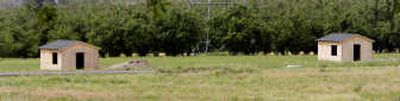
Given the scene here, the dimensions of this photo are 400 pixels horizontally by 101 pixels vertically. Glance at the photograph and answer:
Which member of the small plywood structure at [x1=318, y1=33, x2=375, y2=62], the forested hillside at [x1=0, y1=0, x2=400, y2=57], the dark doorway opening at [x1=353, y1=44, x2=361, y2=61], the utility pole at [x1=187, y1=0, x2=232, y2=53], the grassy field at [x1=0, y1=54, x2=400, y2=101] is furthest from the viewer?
the utility pole at [x1=187, y1=0, x2=232, y2=53]

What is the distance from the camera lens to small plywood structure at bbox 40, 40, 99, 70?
59812 millimetres

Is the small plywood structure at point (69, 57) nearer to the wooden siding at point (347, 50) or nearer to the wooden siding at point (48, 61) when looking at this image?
the wooden siding at point (48, 61)

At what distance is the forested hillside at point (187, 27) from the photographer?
9125 cm

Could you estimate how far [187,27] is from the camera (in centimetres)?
9488

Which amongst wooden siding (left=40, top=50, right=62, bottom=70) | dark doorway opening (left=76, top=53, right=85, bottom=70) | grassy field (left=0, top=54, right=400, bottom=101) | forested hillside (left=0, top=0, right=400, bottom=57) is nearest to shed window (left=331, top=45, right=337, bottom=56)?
grassy field (left=0, top=54, right=400, bottom=101)

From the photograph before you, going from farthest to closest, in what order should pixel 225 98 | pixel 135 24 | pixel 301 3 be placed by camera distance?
pixel 301 3, pixel 135 24, pixel 225 98

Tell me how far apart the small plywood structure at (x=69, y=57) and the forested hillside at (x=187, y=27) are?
89.4 ft

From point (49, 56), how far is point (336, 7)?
55.0 m

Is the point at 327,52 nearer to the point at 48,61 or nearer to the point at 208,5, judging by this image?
the point at 48,61

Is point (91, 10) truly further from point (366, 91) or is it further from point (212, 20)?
point (366, 91)

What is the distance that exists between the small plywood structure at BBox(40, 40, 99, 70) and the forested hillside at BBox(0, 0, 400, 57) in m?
27.2

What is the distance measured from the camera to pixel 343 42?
2827 inches

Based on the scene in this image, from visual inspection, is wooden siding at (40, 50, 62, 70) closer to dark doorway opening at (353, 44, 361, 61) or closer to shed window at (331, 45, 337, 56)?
shed window at (331, 45, 337, 56)

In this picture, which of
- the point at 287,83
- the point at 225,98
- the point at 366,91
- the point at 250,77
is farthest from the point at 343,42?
the point at 225,98
